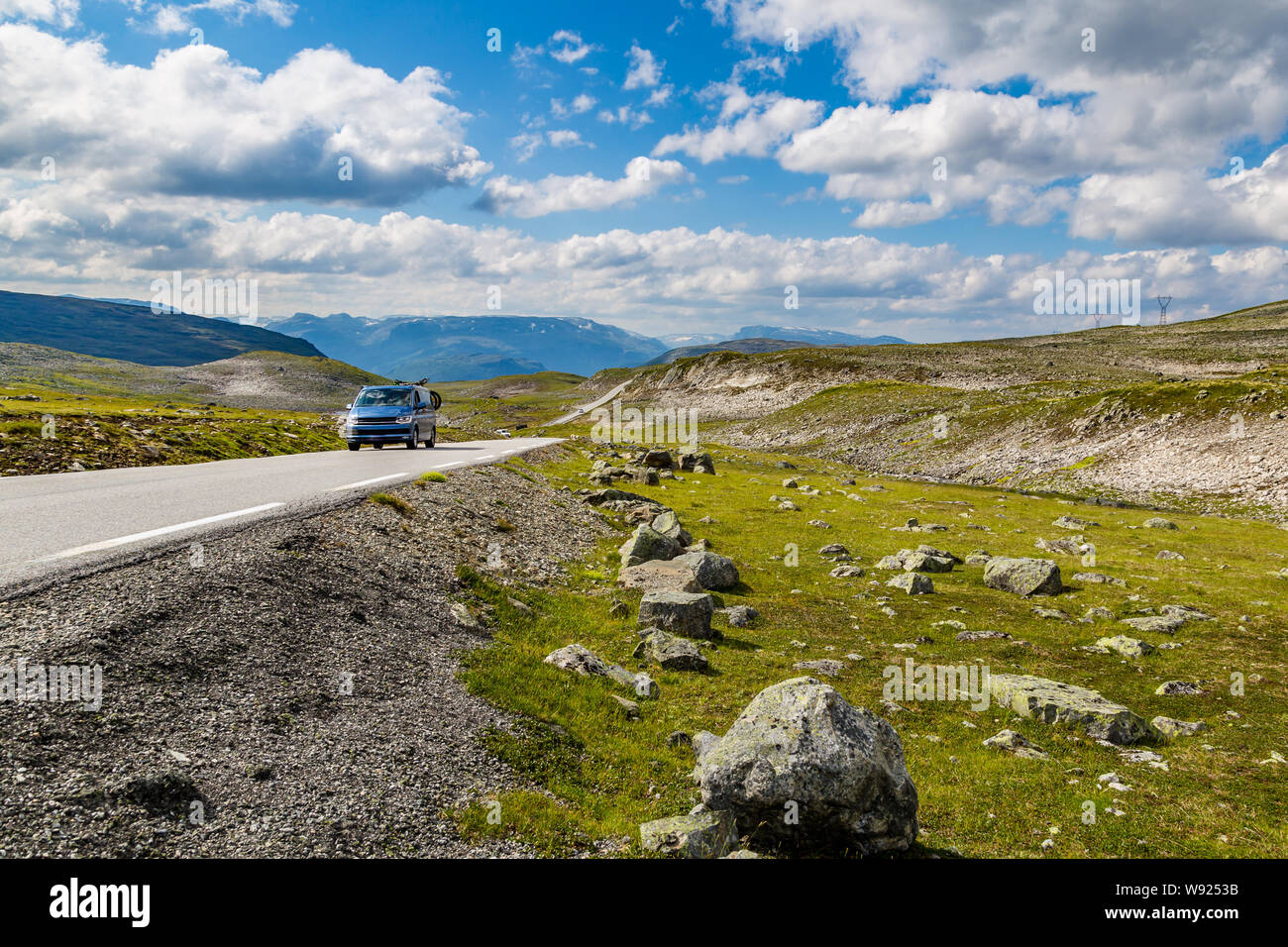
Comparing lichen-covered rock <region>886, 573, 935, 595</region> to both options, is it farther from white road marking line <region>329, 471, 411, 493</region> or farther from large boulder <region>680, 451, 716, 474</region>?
large boulder <region>680, 451, 716, 474</region>

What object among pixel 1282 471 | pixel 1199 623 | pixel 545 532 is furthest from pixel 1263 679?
pixel 1282 471

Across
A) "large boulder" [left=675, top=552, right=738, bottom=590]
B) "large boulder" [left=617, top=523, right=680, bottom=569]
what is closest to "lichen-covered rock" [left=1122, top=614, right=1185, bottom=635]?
"large boulder" [left=675, top=552, right=738, bottom=590]

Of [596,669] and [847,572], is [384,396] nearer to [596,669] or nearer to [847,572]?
[847,572]

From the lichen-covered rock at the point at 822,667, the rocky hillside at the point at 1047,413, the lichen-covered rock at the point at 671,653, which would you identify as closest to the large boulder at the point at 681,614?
the lichen-covered rock at the point at 671,653

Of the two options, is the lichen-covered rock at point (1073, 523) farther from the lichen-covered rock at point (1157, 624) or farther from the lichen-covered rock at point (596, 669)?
the lichen-covered rock at point (596, 669)

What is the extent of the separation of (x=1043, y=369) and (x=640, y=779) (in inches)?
4449

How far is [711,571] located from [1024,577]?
38.2 feet

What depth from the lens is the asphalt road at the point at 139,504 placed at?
35.8 feet

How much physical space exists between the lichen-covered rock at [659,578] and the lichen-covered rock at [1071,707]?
8.97m

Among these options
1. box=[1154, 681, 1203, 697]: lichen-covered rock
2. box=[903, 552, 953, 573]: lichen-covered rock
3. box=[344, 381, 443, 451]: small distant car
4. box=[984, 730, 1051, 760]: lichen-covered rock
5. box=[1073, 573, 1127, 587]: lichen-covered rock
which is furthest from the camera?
box=[344, 381, 443, 451]: small distant car

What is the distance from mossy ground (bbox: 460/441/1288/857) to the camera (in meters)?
9.25

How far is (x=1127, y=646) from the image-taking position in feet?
57.7

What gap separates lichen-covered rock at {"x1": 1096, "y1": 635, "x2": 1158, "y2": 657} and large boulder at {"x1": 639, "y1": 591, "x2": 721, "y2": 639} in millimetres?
10989
